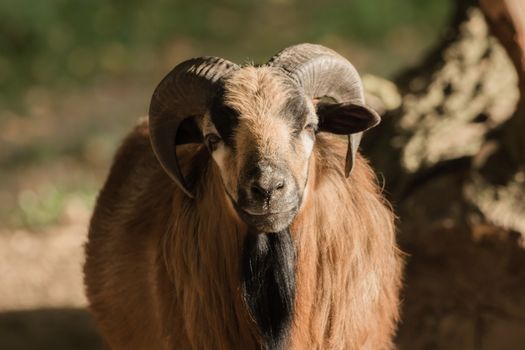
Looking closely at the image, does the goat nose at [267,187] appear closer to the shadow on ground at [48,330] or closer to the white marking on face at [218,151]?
the white marking on face at [218,151]

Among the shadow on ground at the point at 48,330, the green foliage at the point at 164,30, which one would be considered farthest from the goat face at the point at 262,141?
the green foliage at the point at 164,30

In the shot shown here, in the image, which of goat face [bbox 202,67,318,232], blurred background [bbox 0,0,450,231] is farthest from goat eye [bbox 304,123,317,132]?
blurred background [bbox 0,0,450,231]

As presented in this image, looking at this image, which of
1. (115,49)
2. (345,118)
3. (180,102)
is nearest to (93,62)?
(115,49)

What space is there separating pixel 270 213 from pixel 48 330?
454 cm

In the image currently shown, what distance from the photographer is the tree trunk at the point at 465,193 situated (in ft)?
24.1

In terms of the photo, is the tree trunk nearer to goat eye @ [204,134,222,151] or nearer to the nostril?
goat eye @ [204,134,222,151]

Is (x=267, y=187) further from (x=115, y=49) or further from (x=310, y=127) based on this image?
(x=115, y=49)

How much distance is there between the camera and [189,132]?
19.4 ft

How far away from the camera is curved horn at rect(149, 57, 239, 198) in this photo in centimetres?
555

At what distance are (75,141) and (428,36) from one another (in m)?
6.22

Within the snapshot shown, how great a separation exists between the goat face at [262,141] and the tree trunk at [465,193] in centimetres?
217

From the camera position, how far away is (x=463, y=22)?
9117 mm

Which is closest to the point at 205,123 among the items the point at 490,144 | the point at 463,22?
the point at 490,144

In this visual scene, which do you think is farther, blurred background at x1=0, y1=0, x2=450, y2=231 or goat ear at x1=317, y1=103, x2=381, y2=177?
blurred background at x1=0, y1=0, x2=450, y2=231
